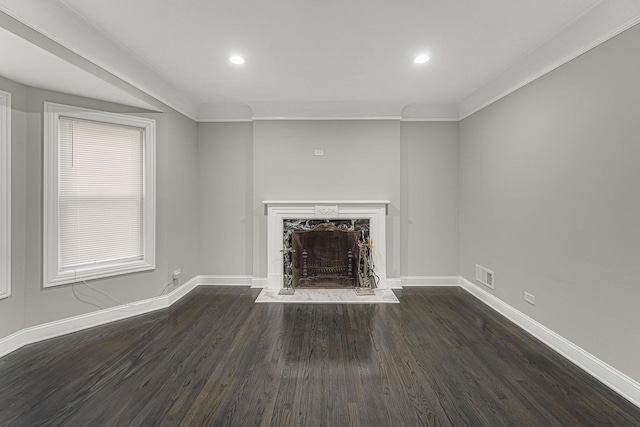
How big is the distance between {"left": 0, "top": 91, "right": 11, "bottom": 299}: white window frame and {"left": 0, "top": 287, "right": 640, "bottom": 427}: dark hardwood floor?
64cm

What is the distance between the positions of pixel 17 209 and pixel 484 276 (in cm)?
487

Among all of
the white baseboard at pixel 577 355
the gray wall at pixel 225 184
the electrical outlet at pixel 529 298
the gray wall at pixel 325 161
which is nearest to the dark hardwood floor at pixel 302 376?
the white baseboard at pixel 577 355

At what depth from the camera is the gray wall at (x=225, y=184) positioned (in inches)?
166

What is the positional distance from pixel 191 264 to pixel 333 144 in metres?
2.63

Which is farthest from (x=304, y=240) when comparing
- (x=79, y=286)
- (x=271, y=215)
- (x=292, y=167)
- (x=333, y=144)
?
(x=79, y=286)

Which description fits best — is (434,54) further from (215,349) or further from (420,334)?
(215,349)

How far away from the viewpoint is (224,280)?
4250 mm

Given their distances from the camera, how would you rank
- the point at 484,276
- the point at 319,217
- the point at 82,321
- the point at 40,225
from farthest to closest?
the point at 319,217, the point at 484,276, the point at 82,321, the point at 40,225

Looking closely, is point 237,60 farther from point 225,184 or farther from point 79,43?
point 225,184

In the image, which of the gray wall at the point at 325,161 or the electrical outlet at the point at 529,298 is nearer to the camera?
the electrical outlet at the point at 529,298

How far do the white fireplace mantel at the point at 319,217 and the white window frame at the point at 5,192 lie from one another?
2.48 meters

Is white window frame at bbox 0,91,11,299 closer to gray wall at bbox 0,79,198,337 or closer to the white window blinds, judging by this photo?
gray wall at bbox 0,79,198,337

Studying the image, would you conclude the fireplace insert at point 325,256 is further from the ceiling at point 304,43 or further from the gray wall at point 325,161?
the ceiling at point 304,43

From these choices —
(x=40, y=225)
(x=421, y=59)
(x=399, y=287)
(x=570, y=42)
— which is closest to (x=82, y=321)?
(x=40, y=225)
